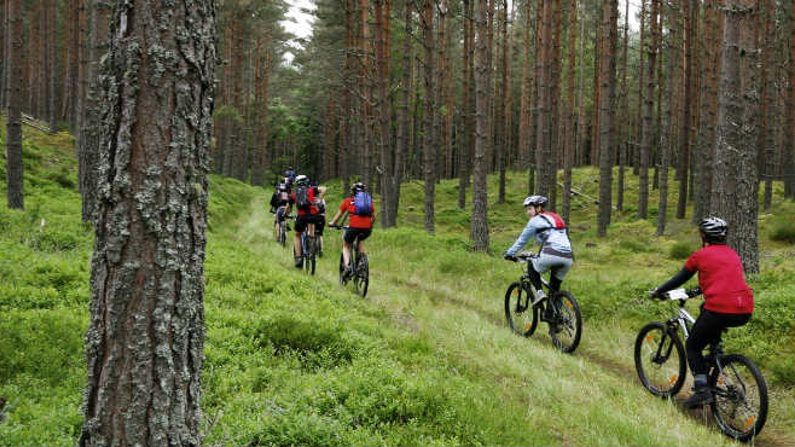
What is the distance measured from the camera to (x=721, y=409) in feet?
18.8

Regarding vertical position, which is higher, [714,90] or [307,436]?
[714,90]

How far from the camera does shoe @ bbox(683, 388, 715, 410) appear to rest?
226 inches

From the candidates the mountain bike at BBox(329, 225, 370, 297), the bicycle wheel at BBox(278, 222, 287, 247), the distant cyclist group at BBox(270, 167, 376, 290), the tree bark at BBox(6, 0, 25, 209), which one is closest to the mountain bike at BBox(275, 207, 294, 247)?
the bicycle wheel at BBox(278, 222, 287, 247)

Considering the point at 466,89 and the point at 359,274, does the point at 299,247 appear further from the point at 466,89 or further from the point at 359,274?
the point at 466,89

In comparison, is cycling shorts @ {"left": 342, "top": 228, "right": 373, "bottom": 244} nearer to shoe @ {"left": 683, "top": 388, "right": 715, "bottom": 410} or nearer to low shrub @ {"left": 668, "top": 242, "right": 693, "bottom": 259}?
shoe @ {"left": 683, "top": 388, "right": 715, "bottom": 410}

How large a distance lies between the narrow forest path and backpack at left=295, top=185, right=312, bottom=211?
66.2 inches

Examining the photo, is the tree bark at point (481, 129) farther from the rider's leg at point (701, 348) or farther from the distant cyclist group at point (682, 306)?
the rider's leg at point (701, 348)

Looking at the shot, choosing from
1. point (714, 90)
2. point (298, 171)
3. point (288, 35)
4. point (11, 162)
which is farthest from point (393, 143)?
point (11, 162)

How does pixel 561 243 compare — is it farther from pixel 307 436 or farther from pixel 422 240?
pixel 422 240

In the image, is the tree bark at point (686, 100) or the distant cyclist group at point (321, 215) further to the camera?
the tree bark at point (686, 100)

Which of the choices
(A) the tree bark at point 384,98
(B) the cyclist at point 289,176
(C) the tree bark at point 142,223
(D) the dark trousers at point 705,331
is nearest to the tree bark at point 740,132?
(D) the dark trousers at point 705,331

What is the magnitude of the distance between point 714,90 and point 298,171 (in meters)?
56.0

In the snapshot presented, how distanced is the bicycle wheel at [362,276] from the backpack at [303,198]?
2568mm

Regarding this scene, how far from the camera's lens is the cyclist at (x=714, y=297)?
5.61 meters
